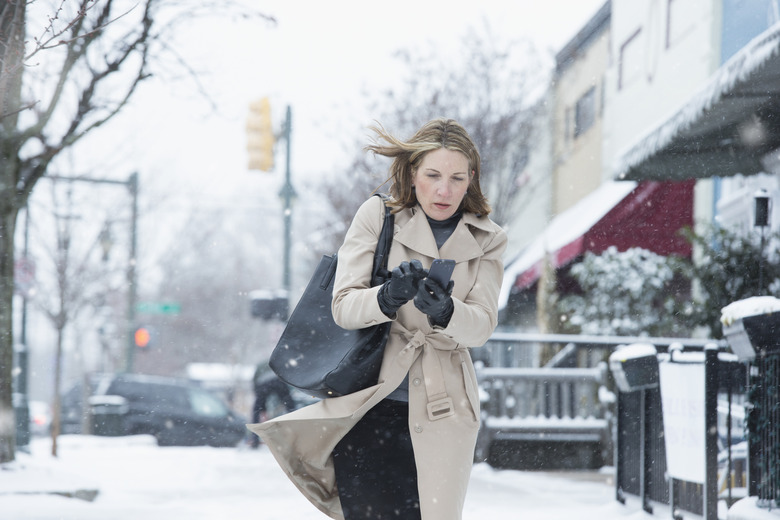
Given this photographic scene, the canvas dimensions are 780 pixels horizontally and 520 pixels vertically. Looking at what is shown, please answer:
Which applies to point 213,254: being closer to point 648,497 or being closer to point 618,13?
point 618,13

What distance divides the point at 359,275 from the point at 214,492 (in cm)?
616

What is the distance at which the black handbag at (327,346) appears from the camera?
2.80 metres

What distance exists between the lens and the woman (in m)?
2.80

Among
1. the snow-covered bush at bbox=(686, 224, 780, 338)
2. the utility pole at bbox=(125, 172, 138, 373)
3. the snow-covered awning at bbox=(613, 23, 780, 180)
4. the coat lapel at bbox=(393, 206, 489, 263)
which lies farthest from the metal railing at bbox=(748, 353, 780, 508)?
the utility pole at bbox=(125, 172, 138, 373)

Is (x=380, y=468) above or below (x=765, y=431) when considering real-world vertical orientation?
above

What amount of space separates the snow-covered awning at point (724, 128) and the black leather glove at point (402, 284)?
4601 millimetres

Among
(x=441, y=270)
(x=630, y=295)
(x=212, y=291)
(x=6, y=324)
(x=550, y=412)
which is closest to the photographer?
(x=441, y=270)

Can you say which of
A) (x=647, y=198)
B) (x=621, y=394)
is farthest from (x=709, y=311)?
(x=621, y=394)

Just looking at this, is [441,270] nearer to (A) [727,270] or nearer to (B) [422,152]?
(B) [422,152]

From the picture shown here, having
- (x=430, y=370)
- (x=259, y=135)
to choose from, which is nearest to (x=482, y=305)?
(x=430, y=370)

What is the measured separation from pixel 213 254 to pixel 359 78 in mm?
38889

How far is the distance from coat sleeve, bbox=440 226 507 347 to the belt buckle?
0.18 meters

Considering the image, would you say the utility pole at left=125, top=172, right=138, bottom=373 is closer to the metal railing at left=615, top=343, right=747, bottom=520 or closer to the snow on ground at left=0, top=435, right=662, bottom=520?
the snow on ground at left=0, top=435, right=662, bottom=520

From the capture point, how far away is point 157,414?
62.3 ft
